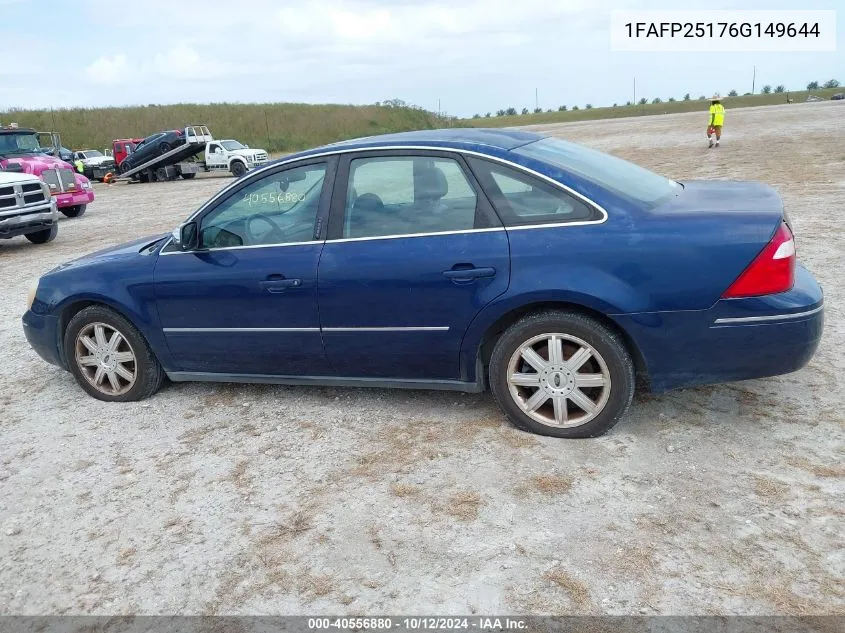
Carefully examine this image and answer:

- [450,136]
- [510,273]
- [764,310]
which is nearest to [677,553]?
[764,310]

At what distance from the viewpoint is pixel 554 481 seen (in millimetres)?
3504

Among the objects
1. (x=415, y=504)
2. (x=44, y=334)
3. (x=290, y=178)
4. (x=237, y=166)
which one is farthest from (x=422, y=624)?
(x=237, y=166)

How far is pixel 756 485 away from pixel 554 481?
903mm

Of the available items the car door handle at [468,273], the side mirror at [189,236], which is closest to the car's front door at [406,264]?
the car door handle at [468,273]

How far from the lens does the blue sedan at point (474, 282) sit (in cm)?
355

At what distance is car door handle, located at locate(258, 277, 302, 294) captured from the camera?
4234 millimetres

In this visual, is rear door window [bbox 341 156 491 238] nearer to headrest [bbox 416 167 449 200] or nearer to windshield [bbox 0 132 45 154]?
headrest [bbox 416 167 449 200]

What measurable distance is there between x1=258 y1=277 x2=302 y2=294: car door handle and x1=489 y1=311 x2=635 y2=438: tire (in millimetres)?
1217

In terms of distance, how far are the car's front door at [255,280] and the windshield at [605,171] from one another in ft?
4.12

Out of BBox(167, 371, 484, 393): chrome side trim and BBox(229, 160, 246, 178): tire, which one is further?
BBox(229, 160, 246, 178): tire

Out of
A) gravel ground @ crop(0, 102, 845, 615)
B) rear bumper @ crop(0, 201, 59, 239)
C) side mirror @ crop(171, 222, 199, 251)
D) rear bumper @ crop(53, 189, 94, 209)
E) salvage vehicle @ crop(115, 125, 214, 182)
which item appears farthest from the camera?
salvage vehicle @ crop(115, 125, 214, 182)

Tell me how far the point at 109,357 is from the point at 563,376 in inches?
121

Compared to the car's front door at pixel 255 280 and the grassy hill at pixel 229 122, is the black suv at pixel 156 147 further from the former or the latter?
the car's front door at pixel 255 280

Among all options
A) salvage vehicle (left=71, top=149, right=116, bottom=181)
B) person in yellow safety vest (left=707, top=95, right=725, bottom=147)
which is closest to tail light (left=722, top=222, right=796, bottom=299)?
person in yellow safety vest (left=707, top=95, right=725, bottom=147)
